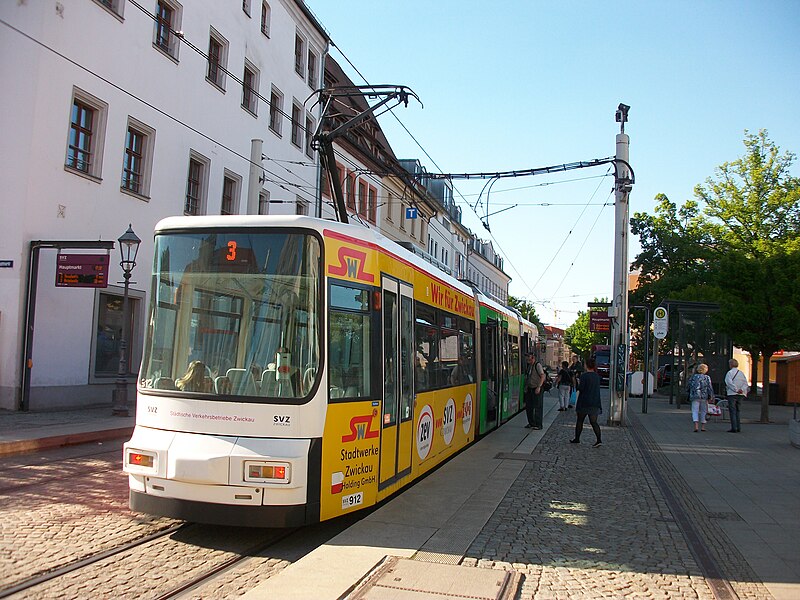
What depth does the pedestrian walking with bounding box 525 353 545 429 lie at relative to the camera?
16.6m

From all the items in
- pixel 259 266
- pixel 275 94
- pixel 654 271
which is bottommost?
pixel 259 266

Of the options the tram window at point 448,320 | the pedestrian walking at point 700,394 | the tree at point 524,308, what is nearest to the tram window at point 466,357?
the tram window at point 448,320

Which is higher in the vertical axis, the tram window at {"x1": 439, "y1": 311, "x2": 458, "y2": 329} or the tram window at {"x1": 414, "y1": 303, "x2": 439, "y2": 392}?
the tram window at {"x1": 439, "y1": 311, "x2": 458, "y2": 329}

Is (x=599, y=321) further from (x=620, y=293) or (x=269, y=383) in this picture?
(x=269, y=383)

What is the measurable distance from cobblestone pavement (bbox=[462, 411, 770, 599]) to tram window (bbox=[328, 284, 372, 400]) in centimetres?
180

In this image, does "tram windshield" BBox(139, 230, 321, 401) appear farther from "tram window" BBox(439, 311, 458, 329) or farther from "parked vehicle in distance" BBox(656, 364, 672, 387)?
"parked vehicle in distance" BBox(656, 364, 672, 387)

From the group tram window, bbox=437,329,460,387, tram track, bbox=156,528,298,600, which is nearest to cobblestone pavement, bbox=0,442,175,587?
tram track, bbox=156,528,298,600

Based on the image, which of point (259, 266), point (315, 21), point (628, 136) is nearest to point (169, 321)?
point (259, 266)

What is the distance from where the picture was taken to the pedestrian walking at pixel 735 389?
1802 centimetres

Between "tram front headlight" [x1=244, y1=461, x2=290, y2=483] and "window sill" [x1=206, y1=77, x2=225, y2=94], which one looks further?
"window sill" [x1=206, y1=77, x2=225, y2=94]

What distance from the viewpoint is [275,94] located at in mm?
29500

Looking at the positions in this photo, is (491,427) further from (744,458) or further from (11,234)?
(11,234)

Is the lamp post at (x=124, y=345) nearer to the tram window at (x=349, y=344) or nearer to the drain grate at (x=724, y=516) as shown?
the tram window at (x=349, y=344)

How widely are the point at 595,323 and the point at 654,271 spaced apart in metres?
17.7
